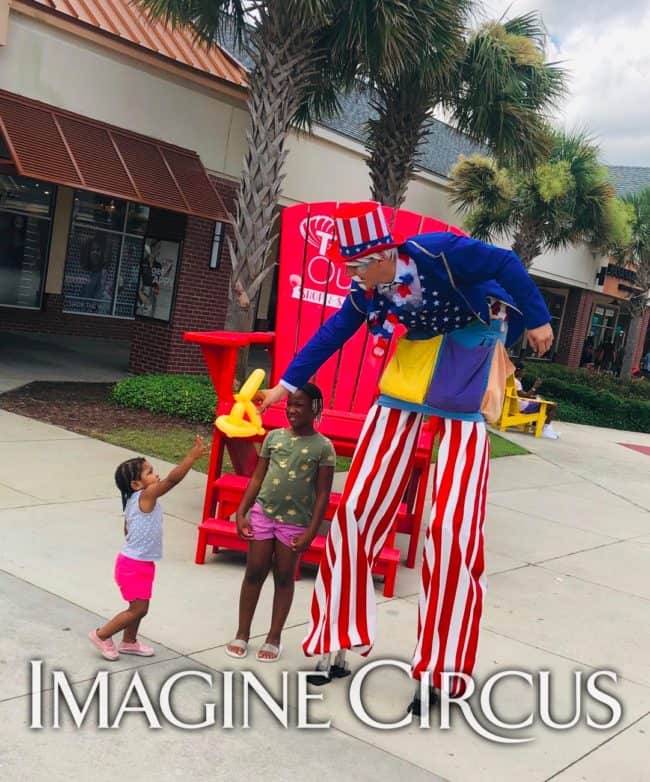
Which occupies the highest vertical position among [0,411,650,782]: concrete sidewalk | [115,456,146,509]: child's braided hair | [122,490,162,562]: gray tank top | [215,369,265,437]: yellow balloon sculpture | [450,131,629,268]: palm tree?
[450,131,629,268]: palm tree

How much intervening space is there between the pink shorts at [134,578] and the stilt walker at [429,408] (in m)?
0.69

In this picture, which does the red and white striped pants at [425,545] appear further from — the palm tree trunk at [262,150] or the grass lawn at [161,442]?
the palm tree trunk at [262,150]

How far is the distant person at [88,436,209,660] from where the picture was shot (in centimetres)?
374

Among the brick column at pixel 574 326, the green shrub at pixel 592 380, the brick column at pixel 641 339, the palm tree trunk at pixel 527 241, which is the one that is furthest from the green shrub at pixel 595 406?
the brick column at pixel 641 339

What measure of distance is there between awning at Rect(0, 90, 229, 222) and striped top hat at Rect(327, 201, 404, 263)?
732 centimetres

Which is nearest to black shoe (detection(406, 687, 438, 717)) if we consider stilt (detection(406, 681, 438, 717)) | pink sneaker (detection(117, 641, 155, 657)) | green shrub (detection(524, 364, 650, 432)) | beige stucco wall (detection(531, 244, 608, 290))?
stilt (detection(406, 681, 438, 717))

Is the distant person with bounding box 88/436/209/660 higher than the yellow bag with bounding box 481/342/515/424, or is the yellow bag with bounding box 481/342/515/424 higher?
the yellow bag with bounding box 481/342/515/424

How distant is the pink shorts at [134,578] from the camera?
3.76 meters

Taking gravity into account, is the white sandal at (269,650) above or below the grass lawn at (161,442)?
above

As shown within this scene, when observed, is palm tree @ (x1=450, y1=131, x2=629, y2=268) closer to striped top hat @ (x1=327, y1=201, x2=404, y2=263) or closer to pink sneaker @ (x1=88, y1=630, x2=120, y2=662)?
striped top hat @ (x1=327, y1=201, x2=404, y2=263)

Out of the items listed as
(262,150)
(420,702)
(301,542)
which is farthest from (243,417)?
(262,150)

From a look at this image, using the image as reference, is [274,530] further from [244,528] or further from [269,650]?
[269,650]

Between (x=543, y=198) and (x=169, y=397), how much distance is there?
11.0m

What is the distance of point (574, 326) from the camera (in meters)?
27.5
